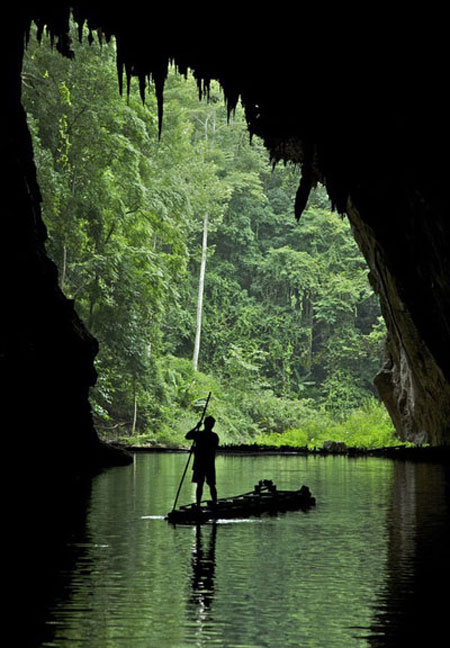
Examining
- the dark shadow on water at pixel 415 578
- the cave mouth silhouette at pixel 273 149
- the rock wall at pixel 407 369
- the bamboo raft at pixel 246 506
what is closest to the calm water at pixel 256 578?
the dark shadow on water at pixel 415 578

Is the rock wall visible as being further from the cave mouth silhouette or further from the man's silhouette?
the man's silhouette

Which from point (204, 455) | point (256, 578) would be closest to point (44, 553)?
point (256, 578)

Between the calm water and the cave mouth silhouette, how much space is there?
440 cm

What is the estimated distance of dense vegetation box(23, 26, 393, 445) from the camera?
126 feet

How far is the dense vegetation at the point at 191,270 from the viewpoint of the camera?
1507 inches

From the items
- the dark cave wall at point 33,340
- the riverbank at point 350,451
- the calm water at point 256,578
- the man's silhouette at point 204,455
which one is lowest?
the calm water at point 256,578

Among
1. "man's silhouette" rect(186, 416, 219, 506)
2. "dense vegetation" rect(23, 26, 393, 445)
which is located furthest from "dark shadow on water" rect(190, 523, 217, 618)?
"dense vegetation" rect(23, 26, 393, 445)

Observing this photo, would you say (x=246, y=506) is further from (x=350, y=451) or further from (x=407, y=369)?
(x=350, y=451)

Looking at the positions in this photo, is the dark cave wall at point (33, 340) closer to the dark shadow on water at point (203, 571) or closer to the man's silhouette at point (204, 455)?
the man's silhouette at point (204, 455)

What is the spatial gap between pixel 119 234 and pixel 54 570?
32185 millimetres

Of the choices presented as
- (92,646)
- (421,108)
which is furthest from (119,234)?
(92,646)

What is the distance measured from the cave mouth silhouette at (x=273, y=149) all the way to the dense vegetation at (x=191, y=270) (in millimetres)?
11661

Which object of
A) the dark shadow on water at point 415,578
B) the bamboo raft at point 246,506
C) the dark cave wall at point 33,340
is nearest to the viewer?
the dark shadow on water at point 415,578

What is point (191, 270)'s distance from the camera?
200 ft
